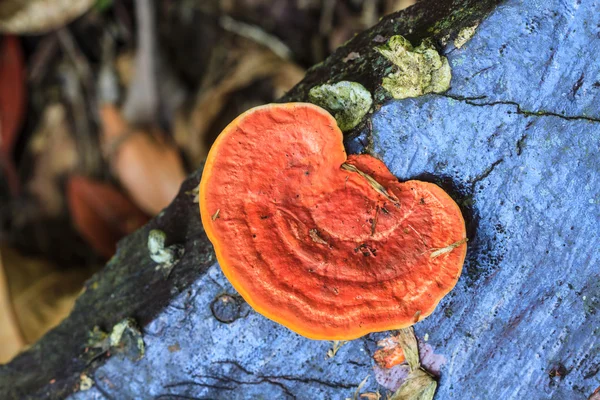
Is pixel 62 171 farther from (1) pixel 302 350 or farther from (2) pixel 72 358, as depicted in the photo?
(1) pixel 302 350

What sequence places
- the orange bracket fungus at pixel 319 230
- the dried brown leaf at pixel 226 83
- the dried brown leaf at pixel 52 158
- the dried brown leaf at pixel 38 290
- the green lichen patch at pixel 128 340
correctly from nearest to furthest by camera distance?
the orange bracket fungus at pixel 319 230
the green lichen patch at pixel 128 340
the dried brown leaf at pixel 38 290
the dried brown leaf at pixel 226 83
the dried brown leaf at pixel 52 158

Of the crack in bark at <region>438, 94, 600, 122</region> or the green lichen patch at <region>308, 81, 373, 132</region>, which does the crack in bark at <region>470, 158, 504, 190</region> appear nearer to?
the crack in bark at <region>438, 94, 600, 122</region>

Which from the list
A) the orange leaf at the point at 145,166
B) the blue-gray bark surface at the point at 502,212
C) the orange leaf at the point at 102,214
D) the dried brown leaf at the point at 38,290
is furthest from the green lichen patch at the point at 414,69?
the dried brown leaf at the point at 38,290

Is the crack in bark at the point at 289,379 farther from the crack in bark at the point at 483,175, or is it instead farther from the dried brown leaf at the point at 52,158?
the dried brown leaf at the point at 52,158

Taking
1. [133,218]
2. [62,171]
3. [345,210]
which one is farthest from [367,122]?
[62,171]

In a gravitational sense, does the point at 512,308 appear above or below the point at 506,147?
below

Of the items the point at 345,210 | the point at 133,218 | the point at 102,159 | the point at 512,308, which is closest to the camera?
the point at 345,210
